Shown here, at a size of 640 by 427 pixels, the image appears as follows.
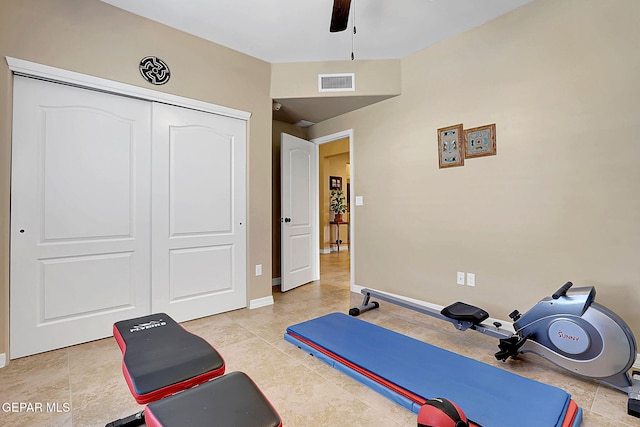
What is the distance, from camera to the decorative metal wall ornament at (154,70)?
2.67 metres

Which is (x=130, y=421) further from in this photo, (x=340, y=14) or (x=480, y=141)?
(x=480, y=141)

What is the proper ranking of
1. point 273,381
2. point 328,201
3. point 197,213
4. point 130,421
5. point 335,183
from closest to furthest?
point 130,421
point 273,381
point 197,213
point 328,201
point 335,183

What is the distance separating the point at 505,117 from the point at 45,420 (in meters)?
3.72

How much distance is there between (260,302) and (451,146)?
258 cm

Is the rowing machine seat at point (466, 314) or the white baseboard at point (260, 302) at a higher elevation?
the rowing machine seat at point (466, 314)

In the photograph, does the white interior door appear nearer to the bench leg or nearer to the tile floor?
the tile floor

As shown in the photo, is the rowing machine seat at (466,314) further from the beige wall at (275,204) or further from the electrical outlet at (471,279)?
the beige wall at (275,204)

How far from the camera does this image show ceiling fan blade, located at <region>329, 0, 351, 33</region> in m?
1.77

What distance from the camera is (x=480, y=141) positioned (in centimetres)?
284

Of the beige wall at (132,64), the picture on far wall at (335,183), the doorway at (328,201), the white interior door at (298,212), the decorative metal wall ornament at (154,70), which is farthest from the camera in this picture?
the picture on far wall at (335,183)

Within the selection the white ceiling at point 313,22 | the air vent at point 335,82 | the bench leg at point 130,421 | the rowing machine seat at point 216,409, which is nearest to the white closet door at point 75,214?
the white ceiling at point 313,22

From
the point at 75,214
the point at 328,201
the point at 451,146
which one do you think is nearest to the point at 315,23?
the point at 451,146

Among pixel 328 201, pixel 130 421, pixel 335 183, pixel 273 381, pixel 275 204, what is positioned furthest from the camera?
pixel 335 183

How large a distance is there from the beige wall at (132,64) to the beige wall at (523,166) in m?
1.42
